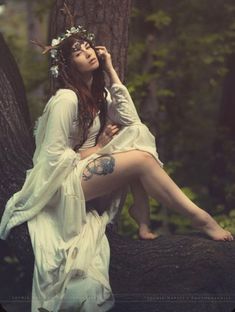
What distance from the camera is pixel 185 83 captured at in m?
6.53

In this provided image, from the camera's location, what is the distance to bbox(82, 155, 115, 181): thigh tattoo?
4660 mm

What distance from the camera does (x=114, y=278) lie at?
4742mm

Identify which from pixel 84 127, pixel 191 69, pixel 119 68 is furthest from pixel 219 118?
pixel 84 127

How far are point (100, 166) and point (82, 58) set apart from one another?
754 mm

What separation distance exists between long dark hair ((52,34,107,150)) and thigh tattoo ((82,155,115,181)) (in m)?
0.16

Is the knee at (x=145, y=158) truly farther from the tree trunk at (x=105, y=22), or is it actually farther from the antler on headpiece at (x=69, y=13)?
the antler on headpiece at (x=69, y=13)

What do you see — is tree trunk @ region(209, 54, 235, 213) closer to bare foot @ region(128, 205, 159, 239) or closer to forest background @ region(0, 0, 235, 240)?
forest background @ region(0, 0, 235, 240)

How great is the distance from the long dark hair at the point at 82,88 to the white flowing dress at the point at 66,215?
4 cm

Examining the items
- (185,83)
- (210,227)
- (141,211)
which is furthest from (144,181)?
(185,83)

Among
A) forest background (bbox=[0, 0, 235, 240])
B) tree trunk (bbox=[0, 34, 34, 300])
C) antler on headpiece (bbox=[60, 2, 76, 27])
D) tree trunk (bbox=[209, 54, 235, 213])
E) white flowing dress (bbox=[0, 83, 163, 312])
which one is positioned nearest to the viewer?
white flowing dress (bbox=[0, 83, 163, 312])

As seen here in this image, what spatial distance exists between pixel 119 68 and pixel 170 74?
1.17 metres

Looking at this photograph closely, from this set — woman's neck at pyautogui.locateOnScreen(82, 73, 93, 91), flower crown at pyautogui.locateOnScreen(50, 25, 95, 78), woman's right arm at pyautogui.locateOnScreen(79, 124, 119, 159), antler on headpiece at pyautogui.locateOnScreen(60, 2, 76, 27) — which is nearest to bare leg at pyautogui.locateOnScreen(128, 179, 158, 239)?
woman's right arm at pyautogui.locateOnScreen(79, 124, 119, 159)

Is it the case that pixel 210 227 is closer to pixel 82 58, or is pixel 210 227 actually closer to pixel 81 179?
pixel 81 179

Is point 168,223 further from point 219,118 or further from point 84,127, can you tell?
point 219,118
